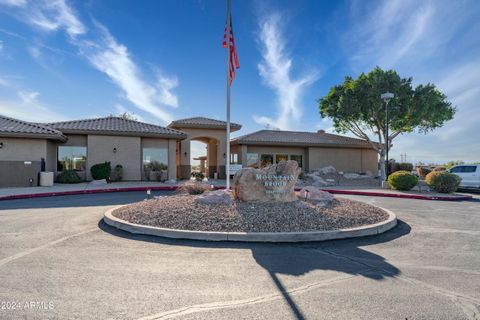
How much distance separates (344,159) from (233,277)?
2673 centimetres

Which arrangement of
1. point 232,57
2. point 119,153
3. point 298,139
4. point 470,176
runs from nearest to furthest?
point 232,57 → point 470,176 → point 119,153 → point 298,139

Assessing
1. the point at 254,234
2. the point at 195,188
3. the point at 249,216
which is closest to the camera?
the point at 254,234

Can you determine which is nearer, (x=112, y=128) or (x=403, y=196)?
(x=403, y=196)

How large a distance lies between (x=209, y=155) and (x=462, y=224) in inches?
902

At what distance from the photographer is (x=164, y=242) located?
5.71 meters

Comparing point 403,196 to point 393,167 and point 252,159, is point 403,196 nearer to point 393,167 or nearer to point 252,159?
point 252,159

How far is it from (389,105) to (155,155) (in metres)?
21.0

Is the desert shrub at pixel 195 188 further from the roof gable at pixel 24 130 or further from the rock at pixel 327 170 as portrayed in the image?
the rock at pixel 327 170

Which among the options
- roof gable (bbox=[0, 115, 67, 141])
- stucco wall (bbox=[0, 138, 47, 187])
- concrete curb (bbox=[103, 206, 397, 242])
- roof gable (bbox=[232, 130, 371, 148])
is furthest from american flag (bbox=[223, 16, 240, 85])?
stucco wall (bbox=[0, 138, 47, 187])

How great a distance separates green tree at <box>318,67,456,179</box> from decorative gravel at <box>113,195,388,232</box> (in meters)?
18.1

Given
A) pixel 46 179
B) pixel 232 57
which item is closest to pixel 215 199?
pixel 232 57

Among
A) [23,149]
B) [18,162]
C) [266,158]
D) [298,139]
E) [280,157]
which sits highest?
[298,139]

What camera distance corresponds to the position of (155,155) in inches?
832

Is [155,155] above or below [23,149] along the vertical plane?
below
